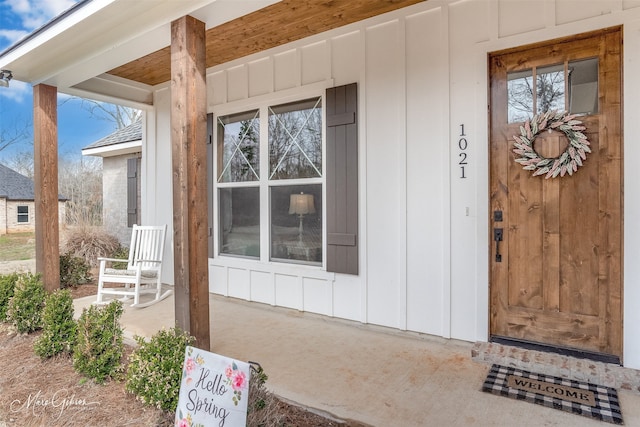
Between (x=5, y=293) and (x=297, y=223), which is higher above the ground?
(x=297, y=223)

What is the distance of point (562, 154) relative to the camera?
8.52ft

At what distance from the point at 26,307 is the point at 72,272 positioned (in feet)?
7.36

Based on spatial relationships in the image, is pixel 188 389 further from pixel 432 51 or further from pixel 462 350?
pixel 432 51

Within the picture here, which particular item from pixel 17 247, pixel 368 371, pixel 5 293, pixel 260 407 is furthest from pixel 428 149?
pixel 17 247

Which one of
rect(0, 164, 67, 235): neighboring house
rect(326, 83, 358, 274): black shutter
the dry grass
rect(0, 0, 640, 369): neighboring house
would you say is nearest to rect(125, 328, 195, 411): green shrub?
rect(0, 0, 640, 369): neighboring house

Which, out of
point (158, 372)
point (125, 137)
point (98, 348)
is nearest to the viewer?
point (158, 372)

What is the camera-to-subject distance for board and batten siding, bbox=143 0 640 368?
8.29ft

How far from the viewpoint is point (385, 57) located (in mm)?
3293

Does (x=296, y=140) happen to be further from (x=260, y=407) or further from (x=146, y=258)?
(x=260, y=407)

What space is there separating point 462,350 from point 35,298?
3.71 meters

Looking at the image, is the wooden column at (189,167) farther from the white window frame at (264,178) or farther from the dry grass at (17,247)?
the dry grass at (17,247)

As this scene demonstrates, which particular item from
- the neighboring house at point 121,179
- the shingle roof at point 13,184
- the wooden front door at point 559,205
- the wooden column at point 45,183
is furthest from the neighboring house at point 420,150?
the shingle roof at point 13,184

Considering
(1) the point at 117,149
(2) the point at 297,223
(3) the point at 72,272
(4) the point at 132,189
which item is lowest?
(3) the point at 72,272

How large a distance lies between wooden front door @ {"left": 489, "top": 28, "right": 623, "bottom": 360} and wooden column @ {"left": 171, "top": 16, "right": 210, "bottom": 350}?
2204 millimetres
